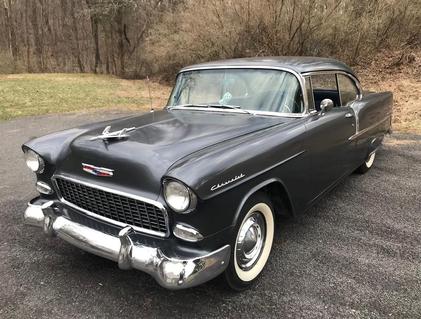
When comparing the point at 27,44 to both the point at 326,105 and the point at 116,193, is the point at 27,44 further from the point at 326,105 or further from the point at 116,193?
the point at 116,193

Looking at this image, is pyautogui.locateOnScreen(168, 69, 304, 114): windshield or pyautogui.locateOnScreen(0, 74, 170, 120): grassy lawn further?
pyautogui.locateOnScreen(0, 74, 170, 120): grassy lawn

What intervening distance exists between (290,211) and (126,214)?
4.41ft

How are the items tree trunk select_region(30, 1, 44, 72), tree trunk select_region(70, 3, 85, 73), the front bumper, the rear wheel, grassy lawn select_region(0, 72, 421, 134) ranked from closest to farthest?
the front bumper < the rear wheel < grassy lawn select_region(0, 72, 421, 134) < tree trunk select_region(30, 1, 44, 72) < tree trunk select_region(70, 3, 85, 73)

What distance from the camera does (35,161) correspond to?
126 inches

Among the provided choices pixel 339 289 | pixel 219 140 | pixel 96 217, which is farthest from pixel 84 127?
pixel 339 289

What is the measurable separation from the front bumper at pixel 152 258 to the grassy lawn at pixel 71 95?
9109 mm

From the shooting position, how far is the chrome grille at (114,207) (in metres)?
2.48

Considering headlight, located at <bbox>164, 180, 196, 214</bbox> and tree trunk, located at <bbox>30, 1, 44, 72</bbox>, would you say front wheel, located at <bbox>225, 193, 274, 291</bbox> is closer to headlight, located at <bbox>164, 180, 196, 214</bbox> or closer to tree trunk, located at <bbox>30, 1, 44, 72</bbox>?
headlight, located at <bbox>164, 180, 196, 214</bbox>

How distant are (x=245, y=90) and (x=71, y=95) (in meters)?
11.9

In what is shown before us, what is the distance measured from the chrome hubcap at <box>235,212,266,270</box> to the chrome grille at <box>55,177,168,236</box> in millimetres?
595

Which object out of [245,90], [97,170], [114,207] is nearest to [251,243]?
[114,207]

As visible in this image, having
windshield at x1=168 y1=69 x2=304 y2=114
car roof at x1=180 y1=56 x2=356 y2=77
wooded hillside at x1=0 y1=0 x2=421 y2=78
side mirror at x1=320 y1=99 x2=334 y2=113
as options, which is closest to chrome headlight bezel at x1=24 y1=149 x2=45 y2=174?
windshield at x1=168 y1=69 x2=304 y2=114

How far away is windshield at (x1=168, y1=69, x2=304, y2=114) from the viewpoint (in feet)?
11.5

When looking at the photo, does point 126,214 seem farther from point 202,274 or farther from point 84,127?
point 84,127
